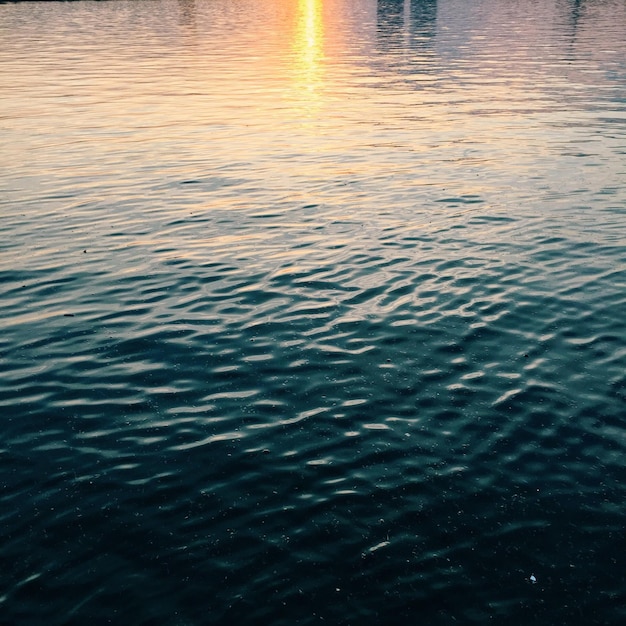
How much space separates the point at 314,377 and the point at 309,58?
74.0 meters

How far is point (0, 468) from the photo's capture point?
1370cm

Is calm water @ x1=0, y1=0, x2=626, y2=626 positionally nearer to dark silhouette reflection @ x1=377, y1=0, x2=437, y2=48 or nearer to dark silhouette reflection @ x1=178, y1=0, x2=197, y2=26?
dark silhouette reflection @ x1=377, y1=0, x2=437, y2=48

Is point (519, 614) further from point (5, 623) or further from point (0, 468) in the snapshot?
point (0, 468)

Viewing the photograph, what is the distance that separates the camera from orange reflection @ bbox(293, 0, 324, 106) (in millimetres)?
61344

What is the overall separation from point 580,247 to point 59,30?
106334mm

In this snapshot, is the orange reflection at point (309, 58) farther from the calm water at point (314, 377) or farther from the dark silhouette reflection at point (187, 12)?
the calm water at point (314, 377)

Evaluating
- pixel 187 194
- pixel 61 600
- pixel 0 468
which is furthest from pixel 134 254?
pixel 61 600

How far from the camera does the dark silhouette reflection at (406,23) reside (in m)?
104

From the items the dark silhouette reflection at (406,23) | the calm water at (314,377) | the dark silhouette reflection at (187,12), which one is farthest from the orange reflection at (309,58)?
the calm water at (314,377)

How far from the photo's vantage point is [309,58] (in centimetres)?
8525

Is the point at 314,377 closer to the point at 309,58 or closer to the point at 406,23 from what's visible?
the point at 309,58

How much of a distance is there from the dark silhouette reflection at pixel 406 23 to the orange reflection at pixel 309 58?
9.30 meters

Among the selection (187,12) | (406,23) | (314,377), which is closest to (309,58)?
(406,23)

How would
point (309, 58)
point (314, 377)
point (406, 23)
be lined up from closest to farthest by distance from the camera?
point (314, 377) → point (309, 58) → point (406, 23)
